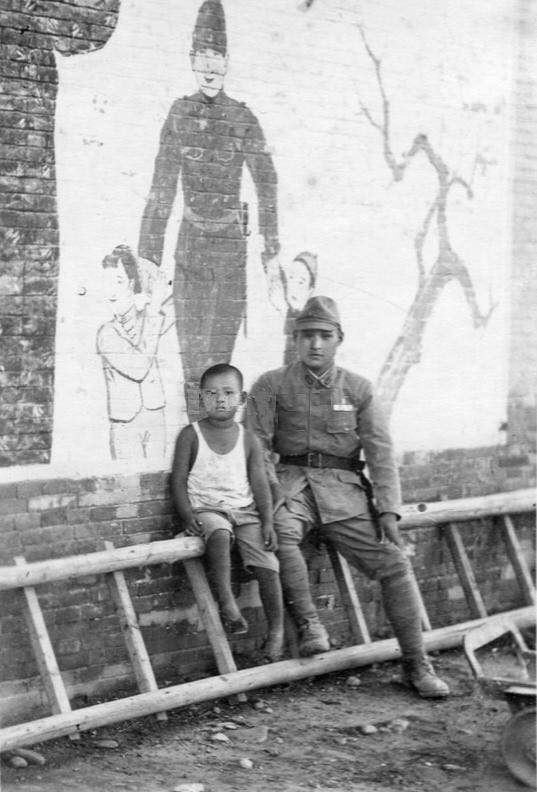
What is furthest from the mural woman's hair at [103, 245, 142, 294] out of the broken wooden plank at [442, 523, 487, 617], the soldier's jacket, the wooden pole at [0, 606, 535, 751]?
the broken wooden plank at [442, 523, 487, 617]

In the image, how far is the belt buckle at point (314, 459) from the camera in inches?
249

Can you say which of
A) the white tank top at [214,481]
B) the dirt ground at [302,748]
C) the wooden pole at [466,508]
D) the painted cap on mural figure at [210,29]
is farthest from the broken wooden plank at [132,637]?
the painted cap on mural figure at [210,29]

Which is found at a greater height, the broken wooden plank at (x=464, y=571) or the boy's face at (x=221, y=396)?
the boy's face at (x=221, y=396)

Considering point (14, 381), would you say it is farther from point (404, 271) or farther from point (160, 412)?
point (404, 271)

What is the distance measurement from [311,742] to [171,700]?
0.72m

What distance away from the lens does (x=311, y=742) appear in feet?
17.9

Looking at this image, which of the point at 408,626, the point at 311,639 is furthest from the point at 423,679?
the point at 311,639

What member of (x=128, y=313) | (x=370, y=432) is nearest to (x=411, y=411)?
(x=370, y=432)

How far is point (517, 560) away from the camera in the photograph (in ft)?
24.5

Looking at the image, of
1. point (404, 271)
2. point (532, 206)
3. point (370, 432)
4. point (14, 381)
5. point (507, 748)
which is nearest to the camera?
point (507, 748)

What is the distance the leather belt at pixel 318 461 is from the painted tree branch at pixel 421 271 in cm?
66

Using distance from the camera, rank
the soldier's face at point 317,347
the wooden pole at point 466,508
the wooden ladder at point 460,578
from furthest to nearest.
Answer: the wooden pole at point 466,508, the wooden ladder at point 460,578, the soldier's face at point 317,347

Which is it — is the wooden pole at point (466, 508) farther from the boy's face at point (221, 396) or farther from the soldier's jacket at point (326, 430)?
the boy's face at point (221, 396)

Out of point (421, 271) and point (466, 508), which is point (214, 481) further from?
point (421, 271)
